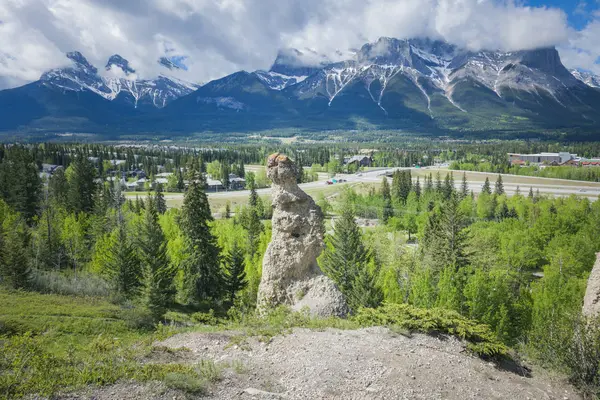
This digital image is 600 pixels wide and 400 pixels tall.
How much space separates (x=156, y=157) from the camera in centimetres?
19788

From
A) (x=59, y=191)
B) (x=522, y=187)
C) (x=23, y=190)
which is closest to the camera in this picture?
(x=23, y=190)

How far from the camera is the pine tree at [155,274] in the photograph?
29.6 meters

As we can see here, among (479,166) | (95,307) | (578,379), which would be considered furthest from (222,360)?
(479,166)

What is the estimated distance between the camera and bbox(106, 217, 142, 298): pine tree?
1375 inches

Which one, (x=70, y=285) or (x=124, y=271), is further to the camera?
(x=124, y=271)

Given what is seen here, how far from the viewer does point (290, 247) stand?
69.2ft

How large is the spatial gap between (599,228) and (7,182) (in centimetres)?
10072

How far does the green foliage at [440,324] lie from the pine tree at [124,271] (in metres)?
26.0

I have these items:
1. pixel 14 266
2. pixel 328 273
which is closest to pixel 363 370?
pixel 328 273

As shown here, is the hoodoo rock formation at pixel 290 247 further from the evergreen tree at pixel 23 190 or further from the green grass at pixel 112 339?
the evergreen tree at pixel 23 190

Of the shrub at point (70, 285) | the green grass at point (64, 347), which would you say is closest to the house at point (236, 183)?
the shrub at point (70, 285)

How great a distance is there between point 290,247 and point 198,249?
1627 cm

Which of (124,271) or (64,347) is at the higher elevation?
(64,347)

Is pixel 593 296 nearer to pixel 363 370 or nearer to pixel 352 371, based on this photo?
pixel 363 370
